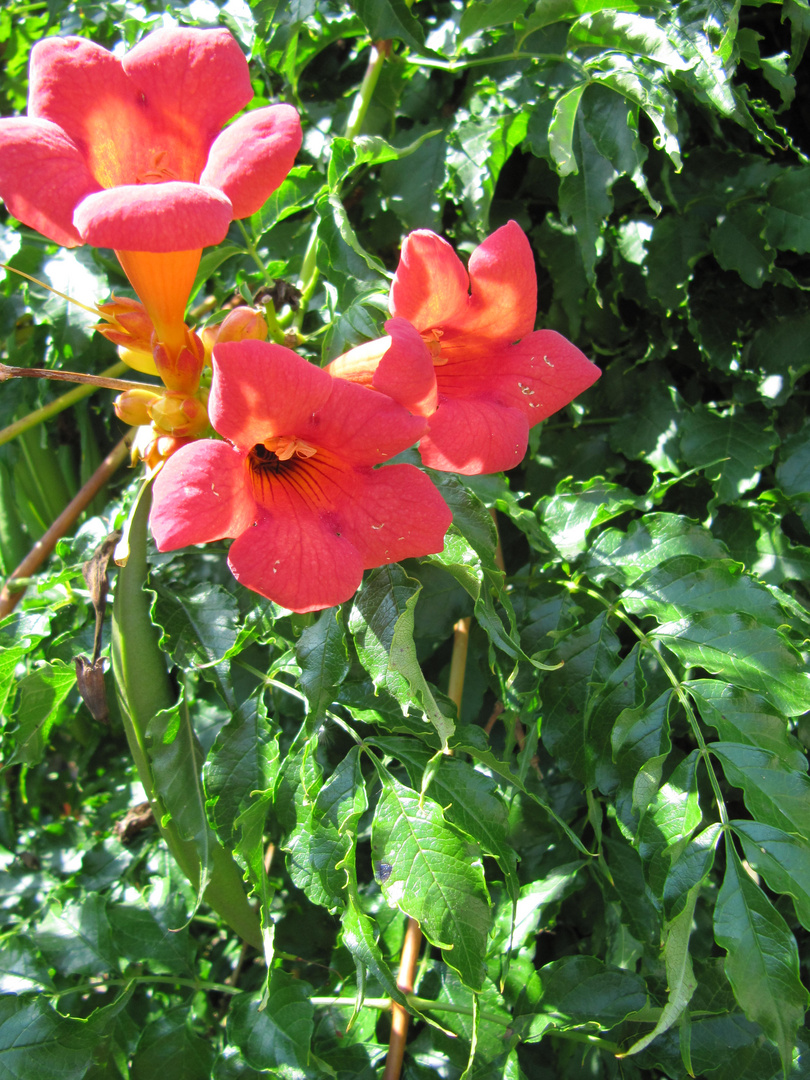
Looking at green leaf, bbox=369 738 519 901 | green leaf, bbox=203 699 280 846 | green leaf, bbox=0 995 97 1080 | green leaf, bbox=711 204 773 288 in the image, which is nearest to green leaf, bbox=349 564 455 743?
green leaf, bbox=369 738 519 901

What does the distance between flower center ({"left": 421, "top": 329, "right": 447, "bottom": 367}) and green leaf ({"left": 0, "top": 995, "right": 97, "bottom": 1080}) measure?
43.9 inches

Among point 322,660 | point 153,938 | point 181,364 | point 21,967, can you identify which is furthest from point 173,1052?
point 181,364

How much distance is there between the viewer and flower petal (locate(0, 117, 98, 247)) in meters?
0.82

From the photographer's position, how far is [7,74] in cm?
185

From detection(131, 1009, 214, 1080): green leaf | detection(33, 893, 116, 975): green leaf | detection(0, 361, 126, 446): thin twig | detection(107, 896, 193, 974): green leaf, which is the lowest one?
detection(131, 1009, 214, 1080): green leaf

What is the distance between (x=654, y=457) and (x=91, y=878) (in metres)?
1.39

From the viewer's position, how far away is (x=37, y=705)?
123 cm

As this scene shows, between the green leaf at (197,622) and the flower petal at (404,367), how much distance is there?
19.1 inches

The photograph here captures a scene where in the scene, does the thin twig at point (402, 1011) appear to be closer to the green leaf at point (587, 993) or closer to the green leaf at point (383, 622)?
the green leaf at point (587, 993)

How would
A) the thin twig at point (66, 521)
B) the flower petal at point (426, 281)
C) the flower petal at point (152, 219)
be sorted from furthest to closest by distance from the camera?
the thin twig at point (66, 521) → the flower petal at point (426, 281) → the flower petal at point (152, 219)

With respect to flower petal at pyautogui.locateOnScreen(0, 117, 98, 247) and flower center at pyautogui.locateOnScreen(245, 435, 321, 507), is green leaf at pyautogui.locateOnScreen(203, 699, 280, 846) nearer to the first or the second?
flower center at pyautogui.locateOnScreen(245, 435, 321, 507)

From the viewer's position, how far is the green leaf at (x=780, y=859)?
33.8 inches

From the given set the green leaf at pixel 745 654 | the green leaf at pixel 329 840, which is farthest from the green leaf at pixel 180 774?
the green leaf at pixel 745 654

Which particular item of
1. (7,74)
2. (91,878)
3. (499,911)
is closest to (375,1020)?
(499,911)
